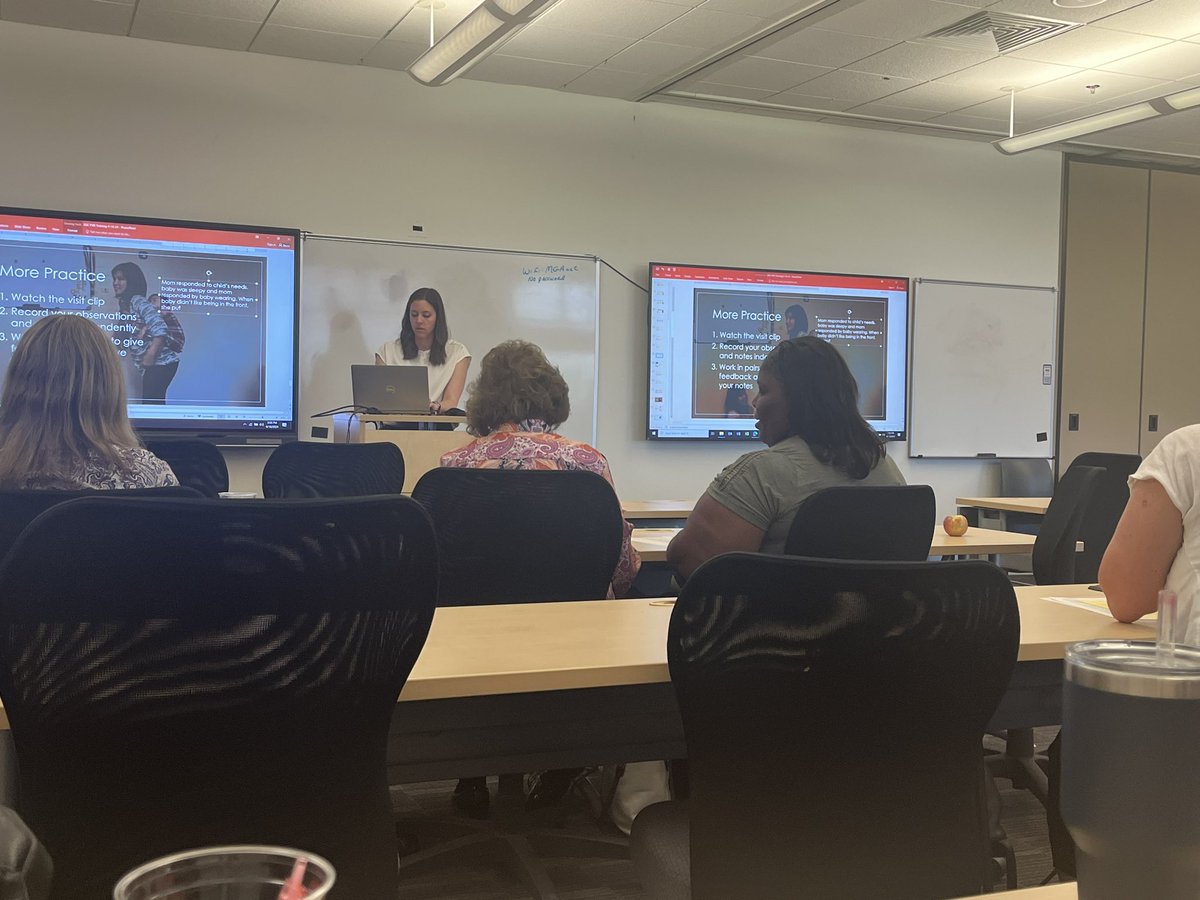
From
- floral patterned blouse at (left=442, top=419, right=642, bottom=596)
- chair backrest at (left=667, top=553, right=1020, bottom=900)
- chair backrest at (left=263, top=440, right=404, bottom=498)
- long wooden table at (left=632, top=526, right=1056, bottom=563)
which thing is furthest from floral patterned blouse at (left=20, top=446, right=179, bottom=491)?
chair backrest at (left=667, top=553, right=1020, bottom=900)

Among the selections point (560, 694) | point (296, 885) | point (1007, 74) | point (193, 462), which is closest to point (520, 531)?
point (560, 694)

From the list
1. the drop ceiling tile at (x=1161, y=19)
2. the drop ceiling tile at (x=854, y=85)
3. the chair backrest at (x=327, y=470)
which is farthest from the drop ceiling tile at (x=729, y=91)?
the chair backrest at (x=327, y=470)

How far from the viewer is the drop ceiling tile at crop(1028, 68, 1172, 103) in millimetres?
6012

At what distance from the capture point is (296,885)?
0.43 meters

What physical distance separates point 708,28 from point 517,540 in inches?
140

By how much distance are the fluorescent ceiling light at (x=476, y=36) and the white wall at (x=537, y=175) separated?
1.14m

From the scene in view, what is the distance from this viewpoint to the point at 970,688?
1.37 metres

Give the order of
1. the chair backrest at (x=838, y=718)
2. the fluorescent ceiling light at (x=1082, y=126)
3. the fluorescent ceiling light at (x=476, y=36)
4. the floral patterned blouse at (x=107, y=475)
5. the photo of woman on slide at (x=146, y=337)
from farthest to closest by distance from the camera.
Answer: the fluorescent ceiling light at (x=1082, y=126), the photo of woman on slide at (x=146, y=337), the fluorescent ceiling light at (x=476, y=36), the floral patterned blouse at (x=107, y=475), the chair backrest at (x=838, y=718)

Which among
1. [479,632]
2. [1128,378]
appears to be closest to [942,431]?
[1128,378]

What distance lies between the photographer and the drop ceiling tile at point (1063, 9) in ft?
16.1

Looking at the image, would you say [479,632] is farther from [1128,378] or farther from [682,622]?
[1128,378]

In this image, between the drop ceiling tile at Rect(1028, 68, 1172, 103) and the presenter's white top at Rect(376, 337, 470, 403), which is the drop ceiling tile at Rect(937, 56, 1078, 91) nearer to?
the drop ceiling tile at Rect(1028, 68, 1172, 103)

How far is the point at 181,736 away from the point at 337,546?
27 centimetres

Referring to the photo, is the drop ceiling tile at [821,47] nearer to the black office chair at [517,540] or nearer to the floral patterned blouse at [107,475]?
the black office chair at [517,540]
